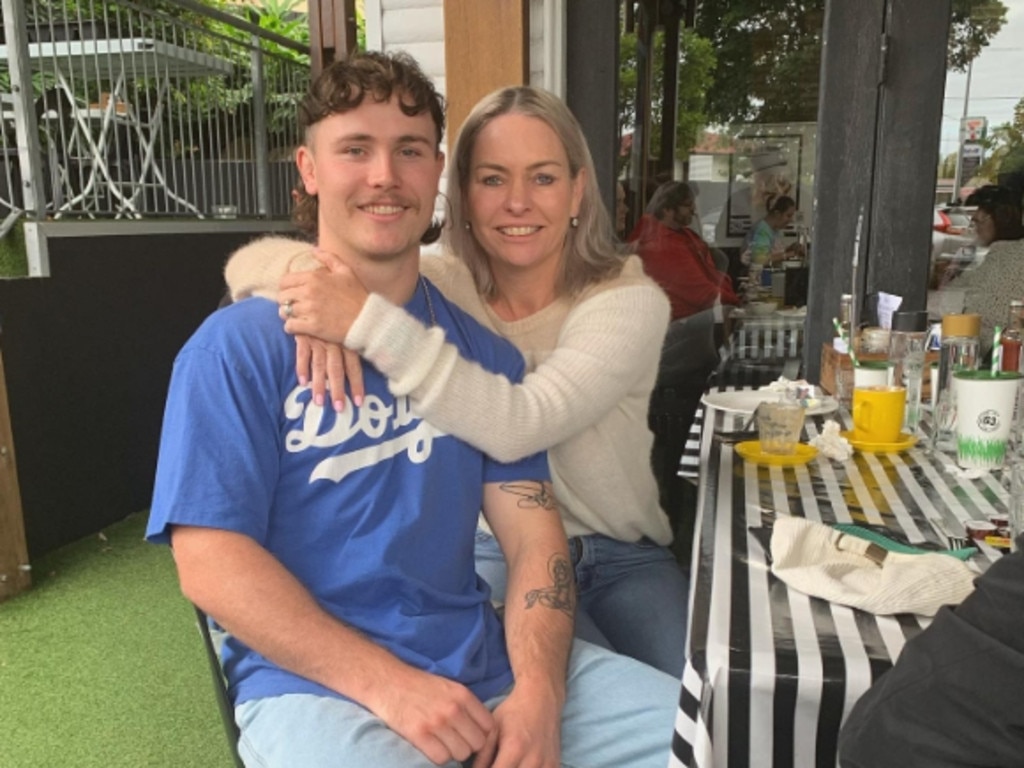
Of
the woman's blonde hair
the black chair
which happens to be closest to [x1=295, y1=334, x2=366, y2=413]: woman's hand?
the black chair

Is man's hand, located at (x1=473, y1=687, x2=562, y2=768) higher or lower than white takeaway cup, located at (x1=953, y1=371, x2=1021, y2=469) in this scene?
lower

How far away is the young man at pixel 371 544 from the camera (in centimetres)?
129

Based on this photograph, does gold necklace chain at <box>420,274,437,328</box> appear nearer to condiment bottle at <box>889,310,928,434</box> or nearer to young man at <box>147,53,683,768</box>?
young man at <box>147,53,683,768</box>

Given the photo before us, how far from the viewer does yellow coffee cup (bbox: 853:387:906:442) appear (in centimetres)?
206

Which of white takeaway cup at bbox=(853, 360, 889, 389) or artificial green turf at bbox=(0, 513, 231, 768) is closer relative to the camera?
white takeaway cup at bbox=(853, 360, 889, 389)

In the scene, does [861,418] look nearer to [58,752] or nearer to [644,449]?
[644,449]

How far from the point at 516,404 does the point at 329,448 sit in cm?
35

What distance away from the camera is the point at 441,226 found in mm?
2084

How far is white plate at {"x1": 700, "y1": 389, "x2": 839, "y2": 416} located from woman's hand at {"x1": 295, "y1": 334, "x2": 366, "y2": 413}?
128 centimetres

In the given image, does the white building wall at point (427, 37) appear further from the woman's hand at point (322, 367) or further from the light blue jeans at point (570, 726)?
the light blue jeans at point (570, 726)

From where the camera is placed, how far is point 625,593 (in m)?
1.82

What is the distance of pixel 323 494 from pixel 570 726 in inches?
20.4

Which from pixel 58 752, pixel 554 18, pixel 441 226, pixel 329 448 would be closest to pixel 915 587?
pixel 329 448

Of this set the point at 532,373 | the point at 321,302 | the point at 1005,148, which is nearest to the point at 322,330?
the point at 321,302
